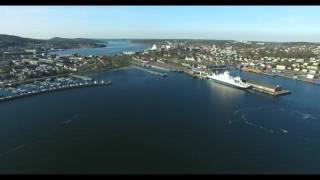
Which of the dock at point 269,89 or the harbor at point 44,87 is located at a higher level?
the dock at point 269,89

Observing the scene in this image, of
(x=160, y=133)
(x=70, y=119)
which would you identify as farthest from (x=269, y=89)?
(x=70, y=119)

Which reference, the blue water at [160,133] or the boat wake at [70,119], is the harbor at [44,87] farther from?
the boat wake at [70,119]

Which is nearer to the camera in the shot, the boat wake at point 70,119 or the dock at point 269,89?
the boat wake at point 70,119

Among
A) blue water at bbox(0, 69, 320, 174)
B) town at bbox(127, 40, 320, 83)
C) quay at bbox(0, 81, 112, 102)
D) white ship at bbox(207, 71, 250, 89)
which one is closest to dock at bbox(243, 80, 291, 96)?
white ship at bbox(207, 71, 250, 89)

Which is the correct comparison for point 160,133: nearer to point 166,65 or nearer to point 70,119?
point 70,119

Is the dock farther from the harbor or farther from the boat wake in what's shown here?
the boat wake

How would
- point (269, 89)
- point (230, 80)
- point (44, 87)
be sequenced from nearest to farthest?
point (269, 89)
point (44, 87)
point (230, 80)

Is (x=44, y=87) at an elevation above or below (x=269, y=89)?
below

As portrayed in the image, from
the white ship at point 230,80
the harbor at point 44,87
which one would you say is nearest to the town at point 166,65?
the harbor at point 44,87
